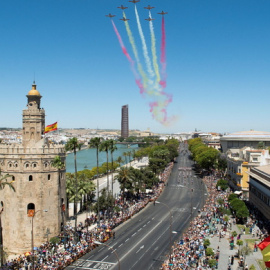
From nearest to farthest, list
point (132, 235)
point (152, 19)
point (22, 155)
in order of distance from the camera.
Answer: point (22, 155)
point (132, 235)
point (152, 19)

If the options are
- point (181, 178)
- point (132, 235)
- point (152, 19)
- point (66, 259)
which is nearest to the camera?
point (66, 259)

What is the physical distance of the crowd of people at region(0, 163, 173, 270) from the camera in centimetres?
4147

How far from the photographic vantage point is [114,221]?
58875 mm

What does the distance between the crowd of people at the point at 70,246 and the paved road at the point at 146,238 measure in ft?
3.51

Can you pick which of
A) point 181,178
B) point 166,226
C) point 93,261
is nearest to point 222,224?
point 166,226

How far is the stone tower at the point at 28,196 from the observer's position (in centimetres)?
4869

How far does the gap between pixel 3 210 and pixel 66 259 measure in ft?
43.9

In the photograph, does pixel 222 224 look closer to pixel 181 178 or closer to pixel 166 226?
pixel 166 226

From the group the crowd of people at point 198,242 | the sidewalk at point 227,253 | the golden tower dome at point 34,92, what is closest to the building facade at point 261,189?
the crowd of people at point 198,242

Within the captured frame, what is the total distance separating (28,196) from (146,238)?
705 inches

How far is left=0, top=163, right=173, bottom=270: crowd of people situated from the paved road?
1.07 metres

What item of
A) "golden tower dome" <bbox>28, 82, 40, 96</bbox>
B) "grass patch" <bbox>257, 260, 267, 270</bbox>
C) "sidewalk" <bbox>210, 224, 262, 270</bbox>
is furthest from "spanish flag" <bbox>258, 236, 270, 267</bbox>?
"golden tower dome" <bbox>28, 82, 40, 96</bbox>

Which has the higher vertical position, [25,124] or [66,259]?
[25,124]

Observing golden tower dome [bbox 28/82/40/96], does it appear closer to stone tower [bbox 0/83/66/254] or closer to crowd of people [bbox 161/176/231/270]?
stone tower [bbox 0/83/66/254]
